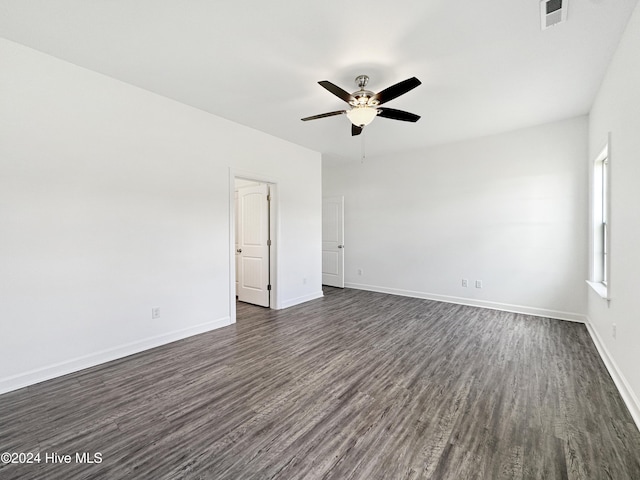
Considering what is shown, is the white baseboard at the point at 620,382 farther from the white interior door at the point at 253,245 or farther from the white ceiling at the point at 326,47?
the white interior door at the point at 253,245

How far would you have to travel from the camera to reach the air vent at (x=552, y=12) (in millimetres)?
1887

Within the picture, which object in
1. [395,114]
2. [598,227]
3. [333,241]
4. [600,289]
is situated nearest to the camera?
[395,114]

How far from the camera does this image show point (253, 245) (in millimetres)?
5086

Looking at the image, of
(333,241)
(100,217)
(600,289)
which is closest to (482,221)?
(600,289)

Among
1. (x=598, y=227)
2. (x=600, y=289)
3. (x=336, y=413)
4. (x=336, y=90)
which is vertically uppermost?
(x=336, y=90)

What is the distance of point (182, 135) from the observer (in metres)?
A: 3.44

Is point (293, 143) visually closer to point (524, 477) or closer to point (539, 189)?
point (539, 189)

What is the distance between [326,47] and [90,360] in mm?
3600

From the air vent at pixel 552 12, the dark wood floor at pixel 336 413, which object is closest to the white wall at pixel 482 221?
the dark wood floor at pixel 336 413

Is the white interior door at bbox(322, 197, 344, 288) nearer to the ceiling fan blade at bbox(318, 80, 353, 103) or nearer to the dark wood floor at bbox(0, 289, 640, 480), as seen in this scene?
the dark wood floor at bbox(0, 289, 640, 480)

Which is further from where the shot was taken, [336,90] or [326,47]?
[336,90]

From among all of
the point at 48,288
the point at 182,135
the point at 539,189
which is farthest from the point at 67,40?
the point at 539,189

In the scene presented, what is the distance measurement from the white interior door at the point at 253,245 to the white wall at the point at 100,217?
0.96m

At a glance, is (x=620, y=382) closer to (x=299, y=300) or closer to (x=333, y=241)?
(x=299, y=300)
